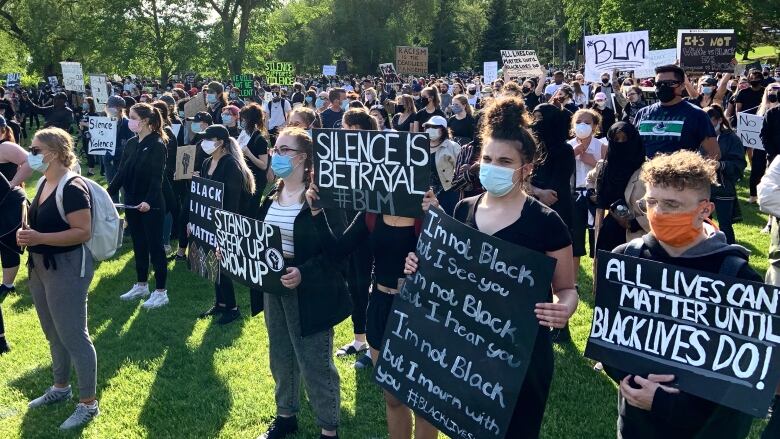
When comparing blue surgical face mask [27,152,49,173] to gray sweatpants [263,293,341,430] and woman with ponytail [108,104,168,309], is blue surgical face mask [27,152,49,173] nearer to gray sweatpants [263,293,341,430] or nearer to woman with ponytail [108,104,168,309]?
gray sweatpants [263,293,341,430]

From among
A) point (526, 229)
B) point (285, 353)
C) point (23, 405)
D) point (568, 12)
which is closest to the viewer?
point (526, 229)

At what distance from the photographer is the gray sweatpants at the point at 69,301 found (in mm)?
4625

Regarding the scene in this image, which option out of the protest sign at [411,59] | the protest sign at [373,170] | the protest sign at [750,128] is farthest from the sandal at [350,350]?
the protest sign at [411,59]

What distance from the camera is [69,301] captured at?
15.3 ft

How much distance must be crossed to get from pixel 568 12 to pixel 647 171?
6527cm

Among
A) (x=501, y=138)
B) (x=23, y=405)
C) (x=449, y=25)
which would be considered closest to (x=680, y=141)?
(x=501, y=138)

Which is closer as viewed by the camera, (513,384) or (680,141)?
(513,384)

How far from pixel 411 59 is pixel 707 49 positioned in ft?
47.7

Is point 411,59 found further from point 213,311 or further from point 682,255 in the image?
point 682,255

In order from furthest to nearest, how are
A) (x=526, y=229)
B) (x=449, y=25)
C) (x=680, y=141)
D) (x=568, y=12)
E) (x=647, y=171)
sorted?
(x=449, y=25)
(x=568, y=12)
(x=680, y=141)
(x=526, y=229)
(x=647, y=171)

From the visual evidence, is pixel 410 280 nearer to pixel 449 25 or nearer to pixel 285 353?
pixel 285 353

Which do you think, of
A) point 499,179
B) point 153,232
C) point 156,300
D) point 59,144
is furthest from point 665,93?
point 156,300

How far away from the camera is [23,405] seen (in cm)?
527

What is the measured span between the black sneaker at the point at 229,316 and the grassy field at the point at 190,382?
82mm
